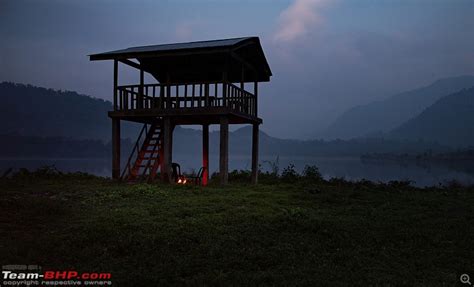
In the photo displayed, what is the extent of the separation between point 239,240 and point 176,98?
11363 millimetres

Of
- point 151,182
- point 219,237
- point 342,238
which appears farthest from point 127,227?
point 151,182

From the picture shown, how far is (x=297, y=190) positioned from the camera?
1592cm

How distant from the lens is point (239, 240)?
23.5 feet

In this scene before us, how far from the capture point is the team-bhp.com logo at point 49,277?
16.5ft

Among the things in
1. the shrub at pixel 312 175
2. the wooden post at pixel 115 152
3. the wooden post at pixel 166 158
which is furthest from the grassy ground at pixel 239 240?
the shrub at pixel 312 175

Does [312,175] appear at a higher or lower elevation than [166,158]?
lower

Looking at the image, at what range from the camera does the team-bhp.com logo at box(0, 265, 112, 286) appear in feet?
16.5

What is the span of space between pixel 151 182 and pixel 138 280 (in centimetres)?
1209

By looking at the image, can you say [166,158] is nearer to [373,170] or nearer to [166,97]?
[166,97]

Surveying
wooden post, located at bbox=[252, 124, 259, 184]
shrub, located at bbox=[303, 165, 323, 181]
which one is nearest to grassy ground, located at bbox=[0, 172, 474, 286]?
wooden post, located at bbox=[252, 124, 259, 184]

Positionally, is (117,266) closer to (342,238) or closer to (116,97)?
(342,238)

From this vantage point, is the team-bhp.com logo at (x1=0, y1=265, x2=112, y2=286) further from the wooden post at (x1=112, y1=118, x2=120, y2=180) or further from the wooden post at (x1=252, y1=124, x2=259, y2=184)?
the wooden post at (x1=252, y1=124, x2=259, y2=184)

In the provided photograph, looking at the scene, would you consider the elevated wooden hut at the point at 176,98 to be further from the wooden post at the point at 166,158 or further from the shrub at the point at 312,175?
the shrub at the point at 312,175

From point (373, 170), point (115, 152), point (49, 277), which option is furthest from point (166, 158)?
point (373, 170)
